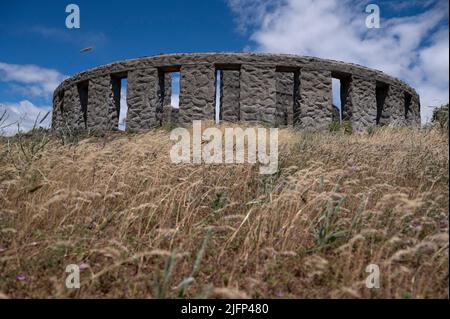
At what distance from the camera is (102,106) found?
12156mm

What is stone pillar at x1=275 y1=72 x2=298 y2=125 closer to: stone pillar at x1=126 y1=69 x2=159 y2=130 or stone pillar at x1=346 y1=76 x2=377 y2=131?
stone pillar at x1=346 y1=76 x2=377 y2=131

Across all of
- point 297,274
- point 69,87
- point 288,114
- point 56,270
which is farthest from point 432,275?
point 69,87

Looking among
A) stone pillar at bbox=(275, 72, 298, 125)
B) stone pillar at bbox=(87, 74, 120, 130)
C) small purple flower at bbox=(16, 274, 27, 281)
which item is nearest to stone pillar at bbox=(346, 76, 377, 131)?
stone pillar at bbox=(275, 72, 298, 125)

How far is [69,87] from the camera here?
13.5 meters

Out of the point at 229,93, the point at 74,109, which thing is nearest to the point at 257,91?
the point at 229,93

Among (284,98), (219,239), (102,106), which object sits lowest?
(219,239)

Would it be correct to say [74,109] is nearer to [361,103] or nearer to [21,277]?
[361,103]

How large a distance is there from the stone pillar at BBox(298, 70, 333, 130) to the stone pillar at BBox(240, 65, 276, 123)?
975 mm

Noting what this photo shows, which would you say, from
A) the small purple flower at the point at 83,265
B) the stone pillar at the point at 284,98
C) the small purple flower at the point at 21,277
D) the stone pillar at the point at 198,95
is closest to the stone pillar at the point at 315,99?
the stone pillar at the point at 198,95

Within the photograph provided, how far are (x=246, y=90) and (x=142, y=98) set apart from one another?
354 centimetres

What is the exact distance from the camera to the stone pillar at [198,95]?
1093cm

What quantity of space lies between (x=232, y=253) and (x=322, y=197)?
2.93 feet
